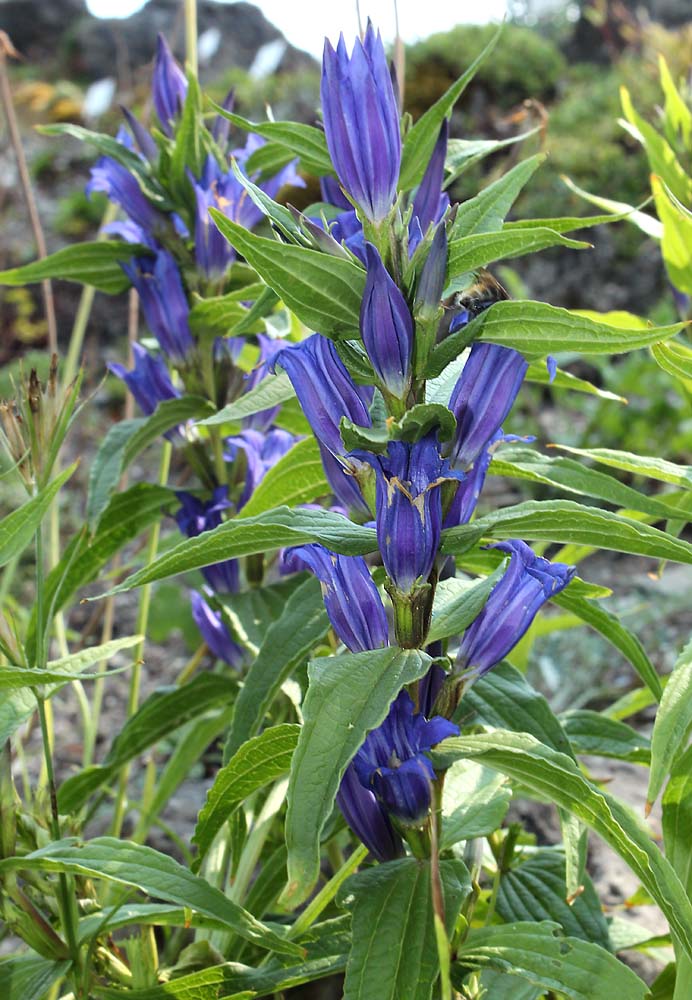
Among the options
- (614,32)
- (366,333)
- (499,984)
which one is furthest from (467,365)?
(614,32)

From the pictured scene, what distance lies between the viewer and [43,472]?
889mm

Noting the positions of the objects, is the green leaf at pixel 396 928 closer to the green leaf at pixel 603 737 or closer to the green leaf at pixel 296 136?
the green leaf at pixel 603 737

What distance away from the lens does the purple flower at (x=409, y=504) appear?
70cm

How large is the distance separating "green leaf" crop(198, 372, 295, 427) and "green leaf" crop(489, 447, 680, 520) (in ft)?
0.68

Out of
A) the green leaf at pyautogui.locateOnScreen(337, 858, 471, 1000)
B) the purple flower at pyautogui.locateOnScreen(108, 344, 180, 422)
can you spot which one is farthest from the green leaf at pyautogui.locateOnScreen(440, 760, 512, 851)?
the purple flower at pyautogui.locateOnScreen(108, 344, 180, 422)

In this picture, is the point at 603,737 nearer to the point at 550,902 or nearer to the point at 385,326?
the point at 550,902

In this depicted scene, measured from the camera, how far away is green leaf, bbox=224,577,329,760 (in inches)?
34.9

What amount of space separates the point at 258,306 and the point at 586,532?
347 millimetres

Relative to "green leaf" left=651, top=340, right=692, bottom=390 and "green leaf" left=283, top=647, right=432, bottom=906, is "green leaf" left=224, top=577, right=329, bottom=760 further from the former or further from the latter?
"green leaf" left=651, top=340, right=692, bottom=390

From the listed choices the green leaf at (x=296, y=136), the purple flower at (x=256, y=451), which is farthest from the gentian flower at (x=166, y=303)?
the green leaf at (x=296, y=136)

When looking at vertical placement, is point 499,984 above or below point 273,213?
below

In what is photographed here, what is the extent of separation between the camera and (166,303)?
1.19 m

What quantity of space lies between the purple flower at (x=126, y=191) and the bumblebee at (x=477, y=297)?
0.60 meters

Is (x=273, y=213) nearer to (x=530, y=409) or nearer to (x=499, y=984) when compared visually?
(x=499, y=984)
